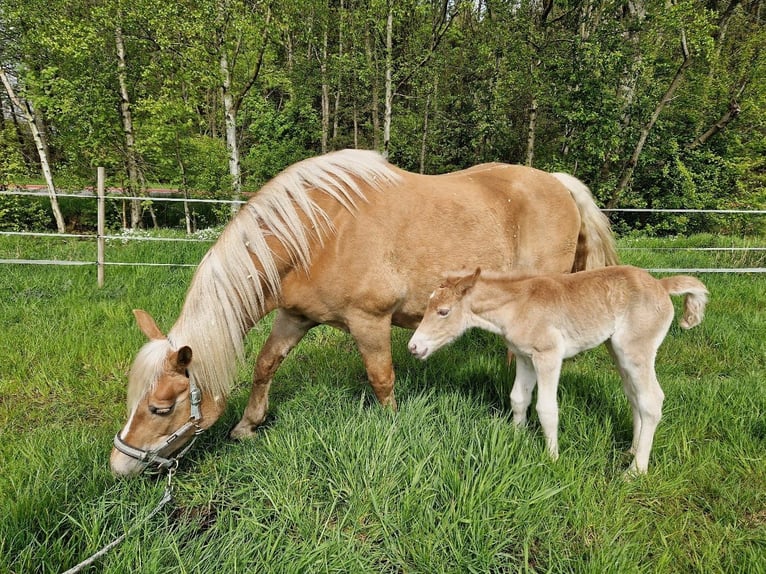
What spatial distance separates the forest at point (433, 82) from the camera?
10.1 meters

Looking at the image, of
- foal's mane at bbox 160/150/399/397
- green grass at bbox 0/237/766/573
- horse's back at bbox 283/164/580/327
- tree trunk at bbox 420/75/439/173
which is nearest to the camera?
green grass at bbox 0/237/766/573

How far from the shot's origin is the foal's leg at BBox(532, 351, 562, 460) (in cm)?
245

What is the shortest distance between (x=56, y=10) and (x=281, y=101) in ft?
35.3

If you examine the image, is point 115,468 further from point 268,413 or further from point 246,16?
point 246,16

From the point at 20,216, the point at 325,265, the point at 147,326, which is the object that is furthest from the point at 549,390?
the point at 20,216

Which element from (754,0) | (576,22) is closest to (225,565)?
(576,22)

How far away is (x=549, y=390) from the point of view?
8.03ft

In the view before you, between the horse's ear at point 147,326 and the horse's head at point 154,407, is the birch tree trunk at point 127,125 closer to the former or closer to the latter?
the horse's ear at point 147,326

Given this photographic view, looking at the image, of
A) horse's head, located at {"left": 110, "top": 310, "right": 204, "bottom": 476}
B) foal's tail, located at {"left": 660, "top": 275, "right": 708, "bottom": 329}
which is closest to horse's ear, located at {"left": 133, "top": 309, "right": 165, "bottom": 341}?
horse's head, located at {"left": 110, "top": 310, "right": 204, "bottom": 476}

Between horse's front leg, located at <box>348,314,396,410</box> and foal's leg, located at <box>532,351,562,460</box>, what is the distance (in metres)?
0.98

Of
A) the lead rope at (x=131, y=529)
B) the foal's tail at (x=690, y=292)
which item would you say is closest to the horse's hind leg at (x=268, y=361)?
the lead rope at (x=131, y=529)

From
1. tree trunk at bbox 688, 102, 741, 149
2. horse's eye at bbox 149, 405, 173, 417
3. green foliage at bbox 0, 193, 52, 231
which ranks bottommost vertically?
green foliage at bbox 0, 193, 52, 231

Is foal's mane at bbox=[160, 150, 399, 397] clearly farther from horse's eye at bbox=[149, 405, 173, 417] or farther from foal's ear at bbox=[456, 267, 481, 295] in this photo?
foal's ear at bbox=[456, 267, 481, 295]

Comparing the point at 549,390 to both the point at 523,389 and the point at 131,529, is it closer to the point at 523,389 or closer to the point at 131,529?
the point at 523,389
